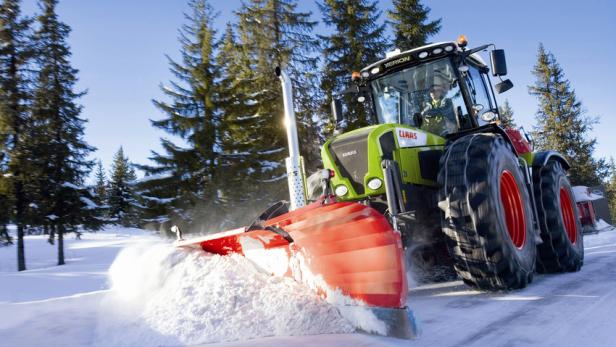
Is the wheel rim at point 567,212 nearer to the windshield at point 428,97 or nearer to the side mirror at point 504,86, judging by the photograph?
the side mirror at point 504,86

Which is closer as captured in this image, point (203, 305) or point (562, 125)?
point (203, 305)

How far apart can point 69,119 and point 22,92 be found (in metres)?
2.44

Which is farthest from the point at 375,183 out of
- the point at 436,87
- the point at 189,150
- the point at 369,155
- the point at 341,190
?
the point at 189,150

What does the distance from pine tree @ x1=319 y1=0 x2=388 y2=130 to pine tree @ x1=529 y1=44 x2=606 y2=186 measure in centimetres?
1641

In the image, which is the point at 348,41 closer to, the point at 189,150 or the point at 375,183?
the point at 189,150

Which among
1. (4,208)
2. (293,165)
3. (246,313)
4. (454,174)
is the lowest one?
(246,313)

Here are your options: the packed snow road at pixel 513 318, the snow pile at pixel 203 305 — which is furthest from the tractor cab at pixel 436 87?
the snow pile at pixel 203 305

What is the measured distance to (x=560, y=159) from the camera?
599cm

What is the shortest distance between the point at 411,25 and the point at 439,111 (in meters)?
19.3

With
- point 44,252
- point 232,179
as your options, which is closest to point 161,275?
point 232,179

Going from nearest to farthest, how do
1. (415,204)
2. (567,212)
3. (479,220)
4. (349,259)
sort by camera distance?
(349,259) < (479,220) < (415,204) < (567,212)

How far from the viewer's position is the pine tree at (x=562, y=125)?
92.6 ft

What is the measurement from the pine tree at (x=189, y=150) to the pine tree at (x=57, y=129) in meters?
4.97

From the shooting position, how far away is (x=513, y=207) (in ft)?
13.7
